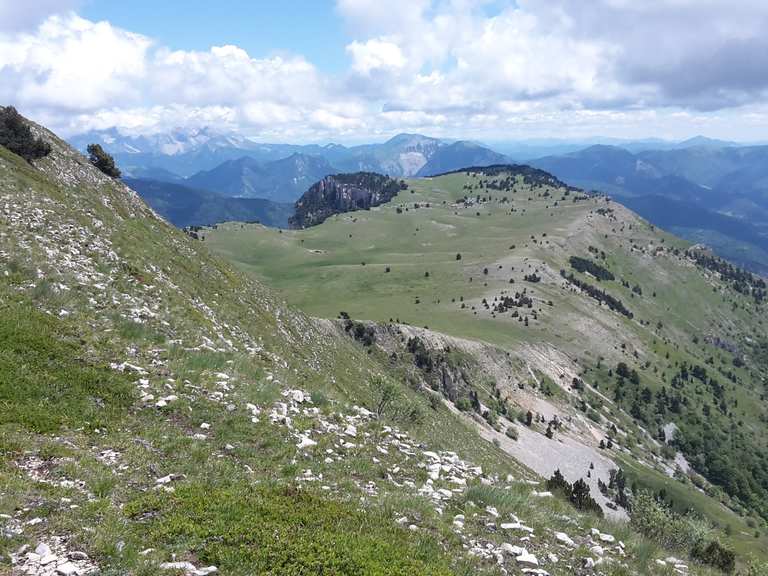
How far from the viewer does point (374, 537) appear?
12.6 metres

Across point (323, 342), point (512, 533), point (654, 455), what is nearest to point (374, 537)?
point (512, 533)

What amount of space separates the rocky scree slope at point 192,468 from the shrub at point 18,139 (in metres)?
23.5

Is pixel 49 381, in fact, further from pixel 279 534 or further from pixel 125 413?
pixel 279 534

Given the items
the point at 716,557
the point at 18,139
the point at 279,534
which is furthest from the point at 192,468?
the point at 18,139

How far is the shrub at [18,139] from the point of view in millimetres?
48875

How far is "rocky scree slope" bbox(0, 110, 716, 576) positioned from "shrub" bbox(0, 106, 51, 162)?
23.5m

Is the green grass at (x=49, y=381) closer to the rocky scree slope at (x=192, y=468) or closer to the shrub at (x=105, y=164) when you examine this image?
the rocky scree slope at (x=192, y=468)

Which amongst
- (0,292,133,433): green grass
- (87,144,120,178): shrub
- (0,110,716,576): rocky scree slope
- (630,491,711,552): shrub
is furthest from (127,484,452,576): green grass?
(87,144,120,178): shrub

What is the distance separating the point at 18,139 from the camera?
49.5m

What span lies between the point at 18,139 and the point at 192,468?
50771 millimetres

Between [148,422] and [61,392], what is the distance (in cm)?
305

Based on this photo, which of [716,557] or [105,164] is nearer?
[716,557]

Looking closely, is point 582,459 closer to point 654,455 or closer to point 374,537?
point 654,455

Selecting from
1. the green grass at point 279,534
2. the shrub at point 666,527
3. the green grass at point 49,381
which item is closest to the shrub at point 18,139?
the green grass at point 49,381
